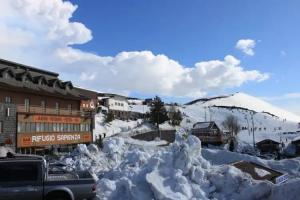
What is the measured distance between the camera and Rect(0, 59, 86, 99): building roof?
168ft

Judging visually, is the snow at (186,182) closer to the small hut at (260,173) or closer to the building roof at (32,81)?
the small hut at (260,173)

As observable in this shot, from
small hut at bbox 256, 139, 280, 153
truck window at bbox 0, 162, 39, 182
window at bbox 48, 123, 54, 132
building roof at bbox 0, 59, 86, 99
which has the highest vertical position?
building roof at bbox 0, 59, 86, 99

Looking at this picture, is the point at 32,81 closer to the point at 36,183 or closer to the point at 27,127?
the point at 27,127

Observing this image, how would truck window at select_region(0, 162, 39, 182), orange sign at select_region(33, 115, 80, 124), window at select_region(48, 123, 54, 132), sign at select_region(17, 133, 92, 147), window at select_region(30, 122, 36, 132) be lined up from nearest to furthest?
truck window at select_region(0, 162, 39, 182) < sign at select_region(17, 133, 92, 147) < window at select_region(30, 122, 36, 132) < orange sign at select_region(33, 115, 80, 124) < window at select_region(48, 123, 54, 132)

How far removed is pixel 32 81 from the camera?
56750 millimetres

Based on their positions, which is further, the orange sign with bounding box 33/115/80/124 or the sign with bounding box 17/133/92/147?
the orange sign with bounding box 33/115/80/124

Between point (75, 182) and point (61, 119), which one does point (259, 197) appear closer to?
point (75, 182)

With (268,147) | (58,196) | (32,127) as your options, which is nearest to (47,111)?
(32,127)

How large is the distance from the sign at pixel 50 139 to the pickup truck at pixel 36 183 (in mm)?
36584

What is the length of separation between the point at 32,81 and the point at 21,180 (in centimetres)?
4590

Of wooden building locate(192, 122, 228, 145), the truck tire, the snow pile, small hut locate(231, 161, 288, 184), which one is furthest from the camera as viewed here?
wooden building locate(192, 122, 228, 145)

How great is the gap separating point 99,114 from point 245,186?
9093 cm

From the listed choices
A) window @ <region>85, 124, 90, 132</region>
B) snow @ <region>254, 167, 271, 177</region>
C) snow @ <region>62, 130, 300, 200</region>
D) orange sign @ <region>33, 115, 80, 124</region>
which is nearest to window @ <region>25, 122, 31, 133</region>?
orange sign @ <region>33, 115, 80, 124</region>

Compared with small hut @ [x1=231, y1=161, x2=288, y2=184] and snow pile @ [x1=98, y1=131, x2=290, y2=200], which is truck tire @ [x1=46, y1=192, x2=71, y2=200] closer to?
snow pile @ [x1=98, y1=131, x2=290, y2=200]
